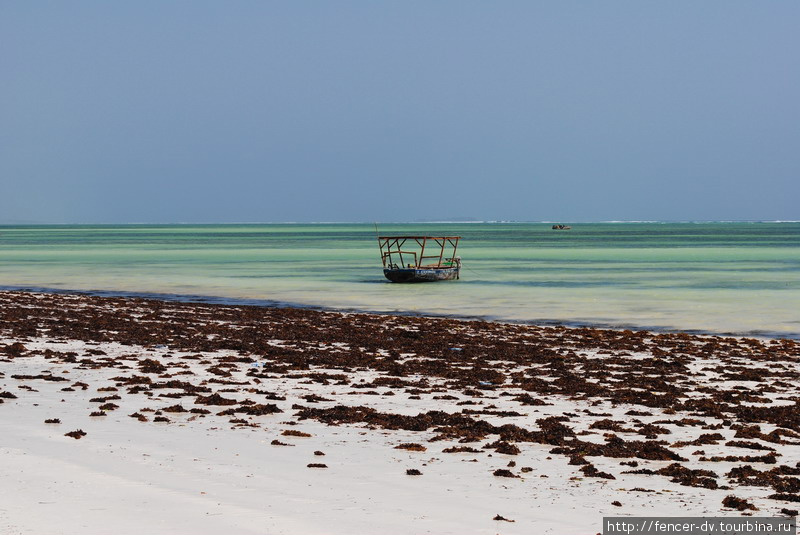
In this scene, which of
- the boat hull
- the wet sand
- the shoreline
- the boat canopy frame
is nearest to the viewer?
the wet sand

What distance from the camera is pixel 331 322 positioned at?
2666cm

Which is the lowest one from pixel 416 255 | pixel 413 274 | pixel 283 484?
pixel 283 484

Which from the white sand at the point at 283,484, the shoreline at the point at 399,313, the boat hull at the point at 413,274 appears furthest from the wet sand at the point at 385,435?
the boat hull at the point at 413,274

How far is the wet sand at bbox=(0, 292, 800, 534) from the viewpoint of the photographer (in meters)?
7.95

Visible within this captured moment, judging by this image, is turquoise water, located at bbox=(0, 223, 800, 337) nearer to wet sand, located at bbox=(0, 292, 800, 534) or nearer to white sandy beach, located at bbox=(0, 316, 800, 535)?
wet sand, located at bbox=(0, 292, 800, 534)

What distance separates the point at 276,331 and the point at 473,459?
14.1 meters

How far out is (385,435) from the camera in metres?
11.1

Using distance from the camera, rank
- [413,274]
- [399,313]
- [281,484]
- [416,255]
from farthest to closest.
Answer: [416,255] → [413,274] → [399,313] → [281,484]

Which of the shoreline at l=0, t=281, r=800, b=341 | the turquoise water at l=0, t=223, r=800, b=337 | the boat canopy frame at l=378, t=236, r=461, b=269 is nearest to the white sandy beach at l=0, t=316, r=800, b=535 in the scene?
the shoreline at l=0, t=281, r=800, b=341

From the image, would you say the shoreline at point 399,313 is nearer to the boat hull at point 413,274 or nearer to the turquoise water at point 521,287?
the turquoise water at point 521,287

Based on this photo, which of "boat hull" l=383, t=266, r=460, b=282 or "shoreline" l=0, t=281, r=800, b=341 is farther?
"boat hull" l=383, t=266, r=460, b=282

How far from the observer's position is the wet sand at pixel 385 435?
795cm

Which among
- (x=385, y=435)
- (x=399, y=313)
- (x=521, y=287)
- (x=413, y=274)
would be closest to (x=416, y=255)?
(x=413, y=274)

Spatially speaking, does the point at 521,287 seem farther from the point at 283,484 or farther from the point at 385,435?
the point at 283,484
